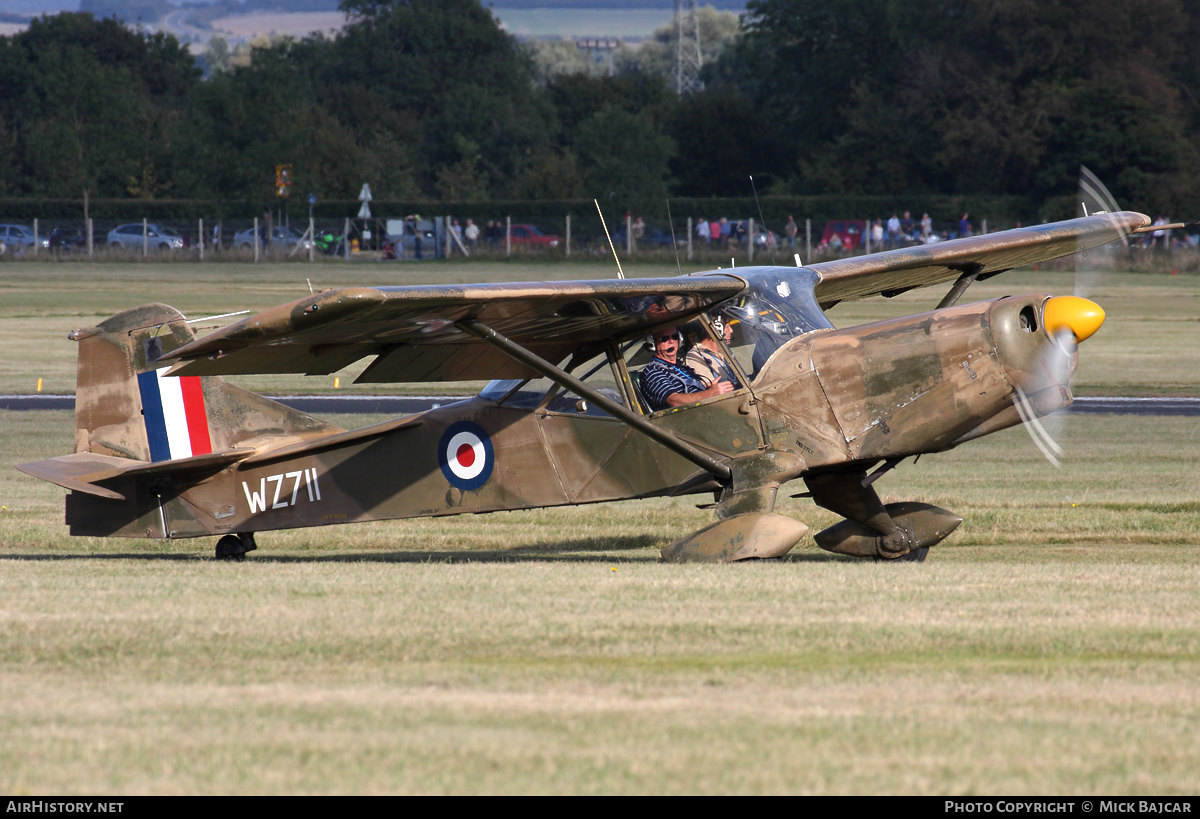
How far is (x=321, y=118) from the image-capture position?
272 feet

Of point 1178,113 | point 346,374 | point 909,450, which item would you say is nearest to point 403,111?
point 1178,113

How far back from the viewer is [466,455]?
10.8m

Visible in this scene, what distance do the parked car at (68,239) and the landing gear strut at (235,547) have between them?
197 ft

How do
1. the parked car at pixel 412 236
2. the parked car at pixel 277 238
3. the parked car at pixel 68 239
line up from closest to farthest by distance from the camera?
1. the parked car at pixel 412 236
2. the parked car at pixel 68 239
3. the parked car at pixel 277 238

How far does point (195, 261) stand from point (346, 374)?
38187 millimetres

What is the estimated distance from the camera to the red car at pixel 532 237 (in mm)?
66062

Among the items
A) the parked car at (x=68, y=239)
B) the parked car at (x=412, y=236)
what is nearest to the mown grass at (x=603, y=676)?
the parked car at (x=412, y=236)

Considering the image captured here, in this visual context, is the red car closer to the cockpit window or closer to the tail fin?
the tail fin

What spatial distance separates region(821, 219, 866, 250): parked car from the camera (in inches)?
2564

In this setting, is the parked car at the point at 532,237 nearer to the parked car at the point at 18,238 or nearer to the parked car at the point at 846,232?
the parked car at the point at 846,232

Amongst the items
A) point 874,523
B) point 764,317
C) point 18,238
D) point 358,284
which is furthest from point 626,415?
point 18,238

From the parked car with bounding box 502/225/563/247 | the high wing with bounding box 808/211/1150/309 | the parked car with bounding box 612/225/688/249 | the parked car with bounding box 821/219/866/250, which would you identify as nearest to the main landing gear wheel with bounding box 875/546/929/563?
the high wing with bounding box 808/211/1150/309

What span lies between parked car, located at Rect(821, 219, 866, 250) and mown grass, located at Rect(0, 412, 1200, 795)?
180 feet

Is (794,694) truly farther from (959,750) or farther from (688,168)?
(688,168)
